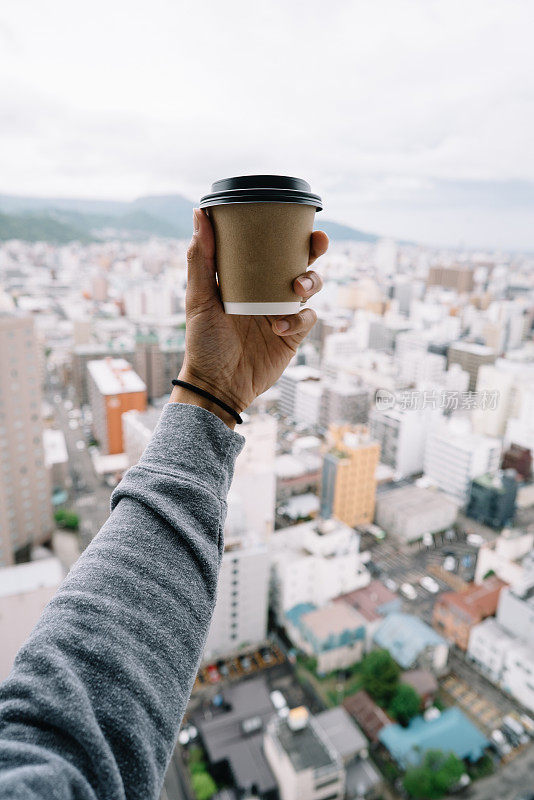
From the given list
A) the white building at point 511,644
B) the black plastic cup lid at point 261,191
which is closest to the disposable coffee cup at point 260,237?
the black plastic cup lid at point 261,191

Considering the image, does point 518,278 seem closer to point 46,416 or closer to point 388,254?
point 388,254

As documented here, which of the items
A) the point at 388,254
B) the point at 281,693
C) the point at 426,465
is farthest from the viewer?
the point at 388,254

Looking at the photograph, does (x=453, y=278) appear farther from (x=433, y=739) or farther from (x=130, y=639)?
(x=130, y=639)

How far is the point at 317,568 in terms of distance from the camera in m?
3.57

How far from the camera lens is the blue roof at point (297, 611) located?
3.37 metres

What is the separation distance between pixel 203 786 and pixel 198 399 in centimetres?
278

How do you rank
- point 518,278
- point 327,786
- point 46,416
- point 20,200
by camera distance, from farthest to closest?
point 20,200, point 518,278, point 46,416, point 327,786

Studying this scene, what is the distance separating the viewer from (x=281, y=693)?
2.99m

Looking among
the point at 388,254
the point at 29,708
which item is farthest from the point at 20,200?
the point at 29,708

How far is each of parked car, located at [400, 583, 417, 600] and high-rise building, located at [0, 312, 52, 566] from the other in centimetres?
296

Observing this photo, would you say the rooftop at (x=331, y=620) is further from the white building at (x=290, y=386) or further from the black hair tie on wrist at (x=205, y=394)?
the white building at (x=290, y=386)

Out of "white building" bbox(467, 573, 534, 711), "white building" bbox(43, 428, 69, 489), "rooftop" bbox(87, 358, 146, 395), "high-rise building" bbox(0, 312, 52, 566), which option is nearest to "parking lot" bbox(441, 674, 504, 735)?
"white building" bbox(467, 573, 534, 711)

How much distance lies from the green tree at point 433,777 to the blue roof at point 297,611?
3.54 ft

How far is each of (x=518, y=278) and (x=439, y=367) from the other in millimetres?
12491
